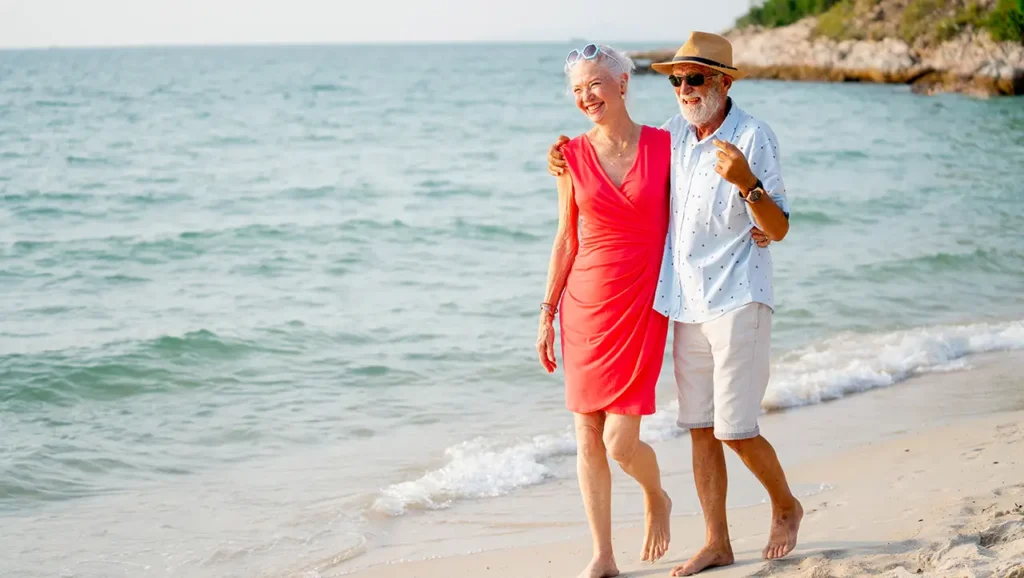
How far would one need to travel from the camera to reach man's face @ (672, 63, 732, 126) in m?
3.79

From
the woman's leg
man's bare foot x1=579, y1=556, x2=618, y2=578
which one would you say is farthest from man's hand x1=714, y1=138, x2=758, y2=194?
man's bare foot x1=579, y1=556, x2=618, y2=578

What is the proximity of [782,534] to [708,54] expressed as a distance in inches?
72.1

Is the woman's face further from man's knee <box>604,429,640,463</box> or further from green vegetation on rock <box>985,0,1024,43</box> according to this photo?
green vegetation on rock <box>985,0,1024,43</box>

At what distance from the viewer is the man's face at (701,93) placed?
3795 mm

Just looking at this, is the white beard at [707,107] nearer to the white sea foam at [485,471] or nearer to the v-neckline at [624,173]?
the v-neckline at [624,173]

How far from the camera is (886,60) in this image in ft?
159

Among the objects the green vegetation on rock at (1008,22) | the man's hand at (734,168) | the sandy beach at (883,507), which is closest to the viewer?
the man's hand at (734,168)

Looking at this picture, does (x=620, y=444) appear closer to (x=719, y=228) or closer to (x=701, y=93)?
(x=719, y=228)

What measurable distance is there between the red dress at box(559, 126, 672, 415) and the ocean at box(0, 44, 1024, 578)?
1.53 m

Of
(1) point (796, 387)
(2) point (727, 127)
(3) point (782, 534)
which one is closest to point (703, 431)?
(3) point (782, 534)

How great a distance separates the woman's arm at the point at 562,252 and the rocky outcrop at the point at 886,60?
36474 mm

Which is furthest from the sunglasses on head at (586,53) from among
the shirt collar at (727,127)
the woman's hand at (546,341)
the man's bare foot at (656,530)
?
the man's bare foot at (656,530)

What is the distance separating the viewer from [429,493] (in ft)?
19.1

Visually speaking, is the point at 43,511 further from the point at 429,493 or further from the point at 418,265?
the point at 418,265
